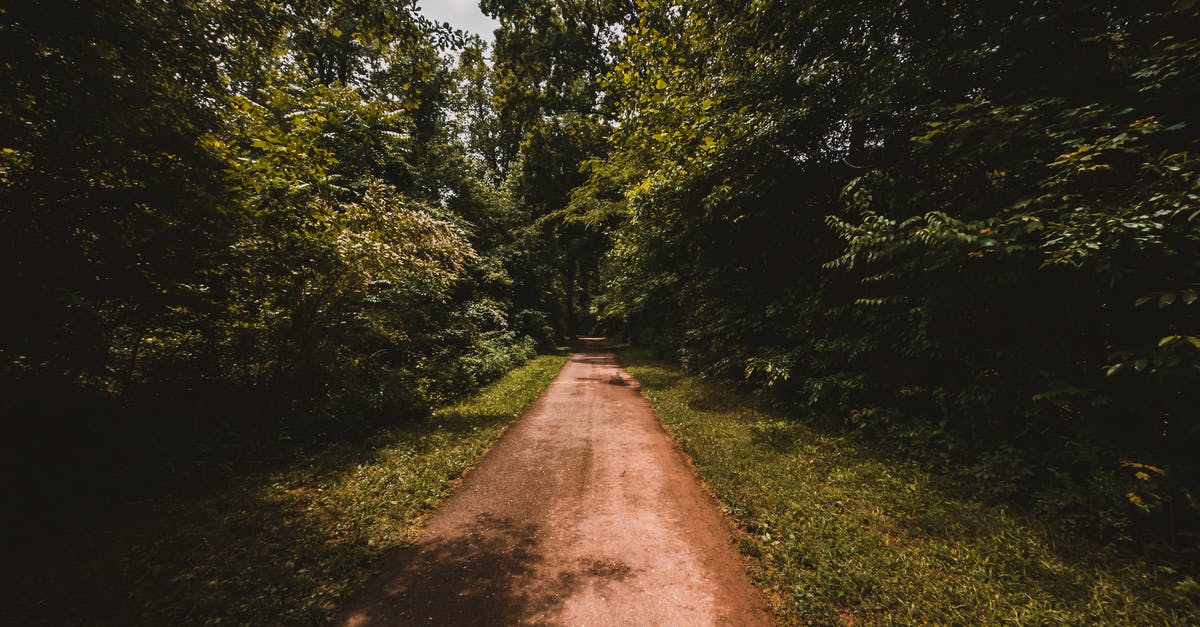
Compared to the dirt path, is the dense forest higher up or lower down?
higher up

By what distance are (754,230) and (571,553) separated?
846cm

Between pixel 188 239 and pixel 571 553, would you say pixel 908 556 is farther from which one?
pixel 188 239

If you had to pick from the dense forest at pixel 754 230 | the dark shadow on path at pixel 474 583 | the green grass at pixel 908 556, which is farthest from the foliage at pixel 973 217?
the dark shadow on path at pixel 474 583

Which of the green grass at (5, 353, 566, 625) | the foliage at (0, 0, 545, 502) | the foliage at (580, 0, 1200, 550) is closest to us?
the green grass at (5, 353, 566, 625)

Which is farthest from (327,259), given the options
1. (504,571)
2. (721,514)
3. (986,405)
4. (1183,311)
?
(1183,311)

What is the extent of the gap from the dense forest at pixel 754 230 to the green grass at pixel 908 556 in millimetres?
512

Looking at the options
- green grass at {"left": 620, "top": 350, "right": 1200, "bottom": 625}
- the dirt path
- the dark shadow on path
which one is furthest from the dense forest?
the dark shadow on path

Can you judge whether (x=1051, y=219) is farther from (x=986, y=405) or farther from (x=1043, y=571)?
(x=1043, y=571)

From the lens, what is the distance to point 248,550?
3605mm

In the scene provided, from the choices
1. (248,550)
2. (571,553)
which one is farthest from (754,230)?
(248,550)

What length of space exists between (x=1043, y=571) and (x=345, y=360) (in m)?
10.2

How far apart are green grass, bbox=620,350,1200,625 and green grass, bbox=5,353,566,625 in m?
3.91

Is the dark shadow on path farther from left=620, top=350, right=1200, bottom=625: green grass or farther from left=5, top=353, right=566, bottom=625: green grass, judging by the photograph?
left=620, top=350, right=1200, bottom=625: green grass

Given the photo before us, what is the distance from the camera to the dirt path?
9.95 ft
